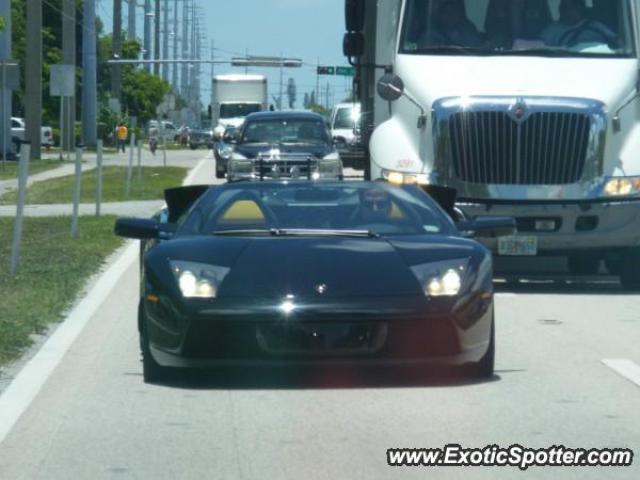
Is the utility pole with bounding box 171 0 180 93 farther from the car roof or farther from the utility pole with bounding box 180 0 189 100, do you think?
the car roof

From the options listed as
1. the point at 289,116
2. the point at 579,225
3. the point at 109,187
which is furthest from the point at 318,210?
the point at 109,187

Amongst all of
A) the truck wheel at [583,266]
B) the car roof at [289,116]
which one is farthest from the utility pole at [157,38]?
the truck wheel at [583,266]

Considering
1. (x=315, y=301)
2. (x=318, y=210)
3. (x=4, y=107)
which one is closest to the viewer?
(x=315, y=301)

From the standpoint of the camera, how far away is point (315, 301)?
10.0m

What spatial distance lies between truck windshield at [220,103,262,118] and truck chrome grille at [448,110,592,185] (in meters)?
62.1

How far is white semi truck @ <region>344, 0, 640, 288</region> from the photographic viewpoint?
16625mm

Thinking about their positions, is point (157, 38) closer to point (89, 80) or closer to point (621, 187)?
point (89, 80)

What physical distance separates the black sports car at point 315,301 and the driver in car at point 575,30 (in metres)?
6.96

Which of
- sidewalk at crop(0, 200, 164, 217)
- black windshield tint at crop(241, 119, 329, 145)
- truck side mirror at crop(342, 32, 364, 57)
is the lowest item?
sidewalk at crop(0, 200, 164, 217)

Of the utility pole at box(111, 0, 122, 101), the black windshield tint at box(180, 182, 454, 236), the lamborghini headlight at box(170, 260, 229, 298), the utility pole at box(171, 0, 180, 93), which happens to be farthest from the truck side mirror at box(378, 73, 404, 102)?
the utility pole at box(171, 0, 180, 93)

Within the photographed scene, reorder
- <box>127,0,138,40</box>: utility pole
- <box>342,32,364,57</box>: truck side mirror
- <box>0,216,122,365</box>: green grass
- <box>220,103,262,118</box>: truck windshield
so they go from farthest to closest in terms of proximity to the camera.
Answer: <box>127,0,138,40</box>: utility pole, <box>220,103,262,118</box>: truck windshield, <box>342,32,364,57</box>: truck side mirror, <box>0,216,122,365</box>: green grass

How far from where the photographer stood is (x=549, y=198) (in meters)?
16.7

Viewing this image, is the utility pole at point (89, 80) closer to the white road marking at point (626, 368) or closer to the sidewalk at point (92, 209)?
the sidewalk at point (92, 209)

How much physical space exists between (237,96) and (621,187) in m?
63.1
